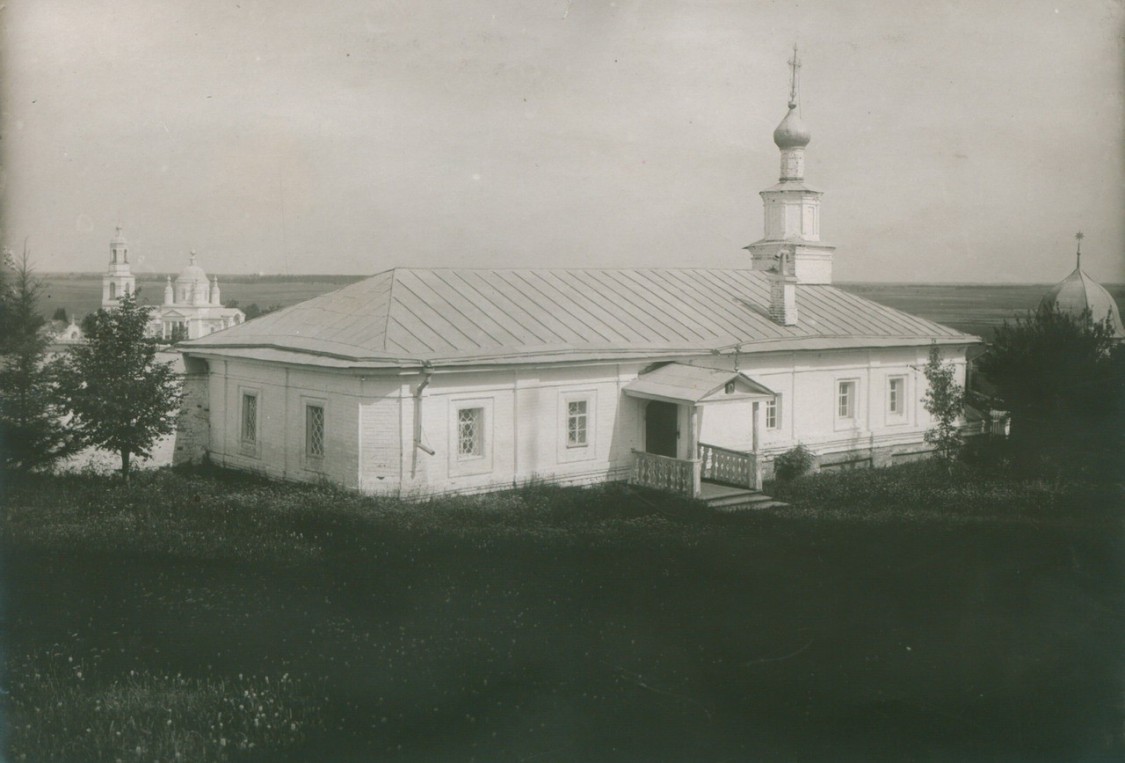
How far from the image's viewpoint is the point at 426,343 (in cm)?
1623

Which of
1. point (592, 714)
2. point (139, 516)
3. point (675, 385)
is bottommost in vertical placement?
point (592, 714)

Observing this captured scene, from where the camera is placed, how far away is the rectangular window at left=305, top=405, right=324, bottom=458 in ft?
54.0

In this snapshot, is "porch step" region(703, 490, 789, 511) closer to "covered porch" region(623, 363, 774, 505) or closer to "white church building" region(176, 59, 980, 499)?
"covered porch" region(623, 363, 774, 505)

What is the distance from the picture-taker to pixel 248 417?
18156 mm

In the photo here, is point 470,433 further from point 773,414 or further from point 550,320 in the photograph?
point 773,414

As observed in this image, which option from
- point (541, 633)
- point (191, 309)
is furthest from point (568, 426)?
point (191, 309)

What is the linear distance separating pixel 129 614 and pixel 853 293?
20.3m

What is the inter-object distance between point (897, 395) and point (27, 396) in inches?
754

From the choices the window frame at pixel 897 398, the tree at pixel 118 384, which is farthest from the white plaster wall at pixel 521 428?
the window frame at pixel 897 398

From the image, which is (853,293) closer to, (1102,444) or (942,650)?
(1102,444)

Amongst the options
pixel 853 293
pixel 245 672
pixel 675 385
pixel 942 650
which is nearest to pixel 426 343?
pixel 675 385

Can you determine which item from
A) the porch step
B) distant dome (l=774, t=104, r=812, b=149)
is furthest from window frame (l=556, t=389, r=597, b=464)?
distant dome (l=774, t=104, r=812, b=149)

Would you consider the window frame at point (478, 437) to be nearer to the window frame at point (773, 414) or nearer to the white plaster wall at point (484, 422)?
the white plaster wall at point (484, 422)

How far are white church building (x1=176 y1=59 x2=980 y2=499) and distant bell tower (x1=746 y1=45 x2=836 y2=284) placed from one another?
9.29ft
